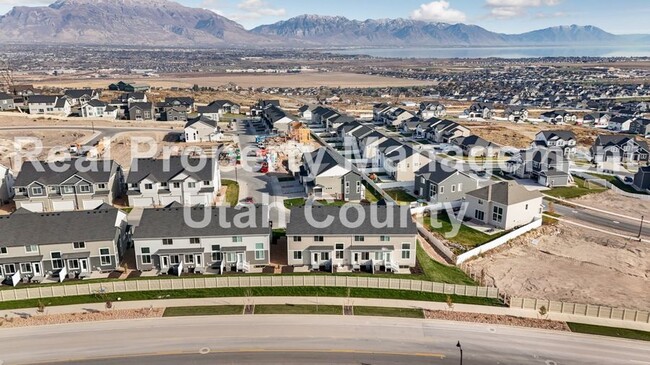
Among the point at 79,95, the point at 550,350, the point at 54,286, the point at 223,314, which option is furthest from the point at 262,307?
the point at 79,95

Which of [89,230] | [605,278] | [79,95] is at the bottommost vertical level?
[605,278]

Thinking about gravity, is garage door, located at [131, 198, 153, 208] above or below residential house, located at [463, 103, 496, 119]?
below

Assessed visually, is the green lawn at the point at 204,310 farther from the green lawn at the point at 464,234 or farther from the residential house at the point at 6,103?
the residential house at the point at 6,103

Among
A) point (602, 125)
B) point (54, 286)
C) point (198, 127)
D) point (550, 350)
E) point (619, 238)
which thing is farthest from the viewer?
point (602, 125)

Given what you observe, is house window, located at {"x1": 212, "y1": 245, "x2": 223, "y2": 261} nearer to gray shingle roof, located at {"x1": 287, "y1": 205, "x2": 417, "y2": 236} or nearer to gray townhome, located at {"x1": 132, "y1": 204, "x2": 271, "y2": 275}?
gray townhome, located at {"x1": 132, "y1": 204, "x2": 271, "y2": 275}

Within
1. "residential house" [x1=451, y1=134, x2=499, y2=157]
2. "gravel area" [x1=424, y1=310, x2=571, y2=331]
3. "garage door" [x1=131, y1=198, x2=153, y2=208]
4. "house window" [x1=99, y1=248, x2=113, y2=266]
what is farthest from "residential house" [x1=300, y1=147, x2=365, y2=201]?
"residential house" [x1=451, y1=134, x2=499, y2=157]

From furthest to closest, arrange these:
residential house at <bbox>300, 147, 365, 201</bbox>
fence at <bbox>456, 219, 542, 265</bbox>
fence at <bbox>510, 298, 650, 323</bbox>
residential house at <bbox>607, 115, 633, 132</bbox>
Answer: residential house at <bbox>607, 115, 633, 132</bbox> < residential house at <bbox>300, 147, 365, 201</bbox> < fence at <bbox>456, 219, 542, 265</bbox> < fence at <bbox>510, 298, 650, 323</bbox>

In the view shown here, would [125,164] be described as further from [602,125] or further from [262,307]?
[602,125]
